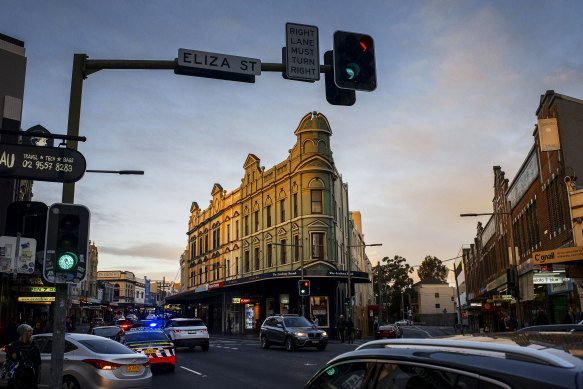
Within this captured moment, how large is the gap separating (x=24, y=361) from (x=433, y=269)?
12571 cm

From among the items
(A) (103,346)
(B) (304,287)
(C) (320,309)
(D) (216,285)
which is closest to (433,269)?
(D) (216,285)

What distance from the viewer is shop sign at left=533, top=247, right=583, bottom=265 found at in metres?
16.7

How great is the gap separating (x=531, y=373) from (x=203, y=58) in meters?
6.49

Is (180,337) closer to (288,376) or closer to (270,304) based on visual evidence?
(288,376)

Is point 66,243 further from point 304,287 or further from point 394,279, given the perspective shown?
point 394,279

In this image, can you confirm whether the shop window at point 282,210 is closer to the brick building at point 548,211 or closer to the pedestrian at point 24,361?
the brick building at point 548,211

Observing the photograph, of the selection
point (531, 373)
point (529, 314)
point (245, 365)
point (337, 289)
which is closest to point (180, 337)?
point (245, 365)

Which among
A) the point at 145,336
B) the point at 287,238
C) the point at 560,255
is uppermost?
the point at 287,238

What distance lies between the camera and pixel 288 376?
50.9ft

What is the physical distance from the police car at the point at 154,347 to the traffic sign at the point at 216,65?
12123 mm

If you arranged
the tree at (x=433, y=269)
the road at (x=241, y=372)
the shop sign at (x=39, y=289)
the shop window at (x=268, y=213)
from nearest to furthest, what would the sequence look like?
the road at (x=241, y=372) < the shop sign at (x=39, y=289) < the shop window at (x=268, y=213) < the tree at (x=433, y=269)

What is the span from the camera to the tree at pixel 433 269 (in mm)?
126938

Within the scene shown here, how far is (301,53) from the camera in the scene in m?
7.86

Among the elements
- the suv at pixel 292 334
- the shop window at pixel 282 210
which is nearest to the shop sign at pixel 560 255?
the suv at pixel 292 334
